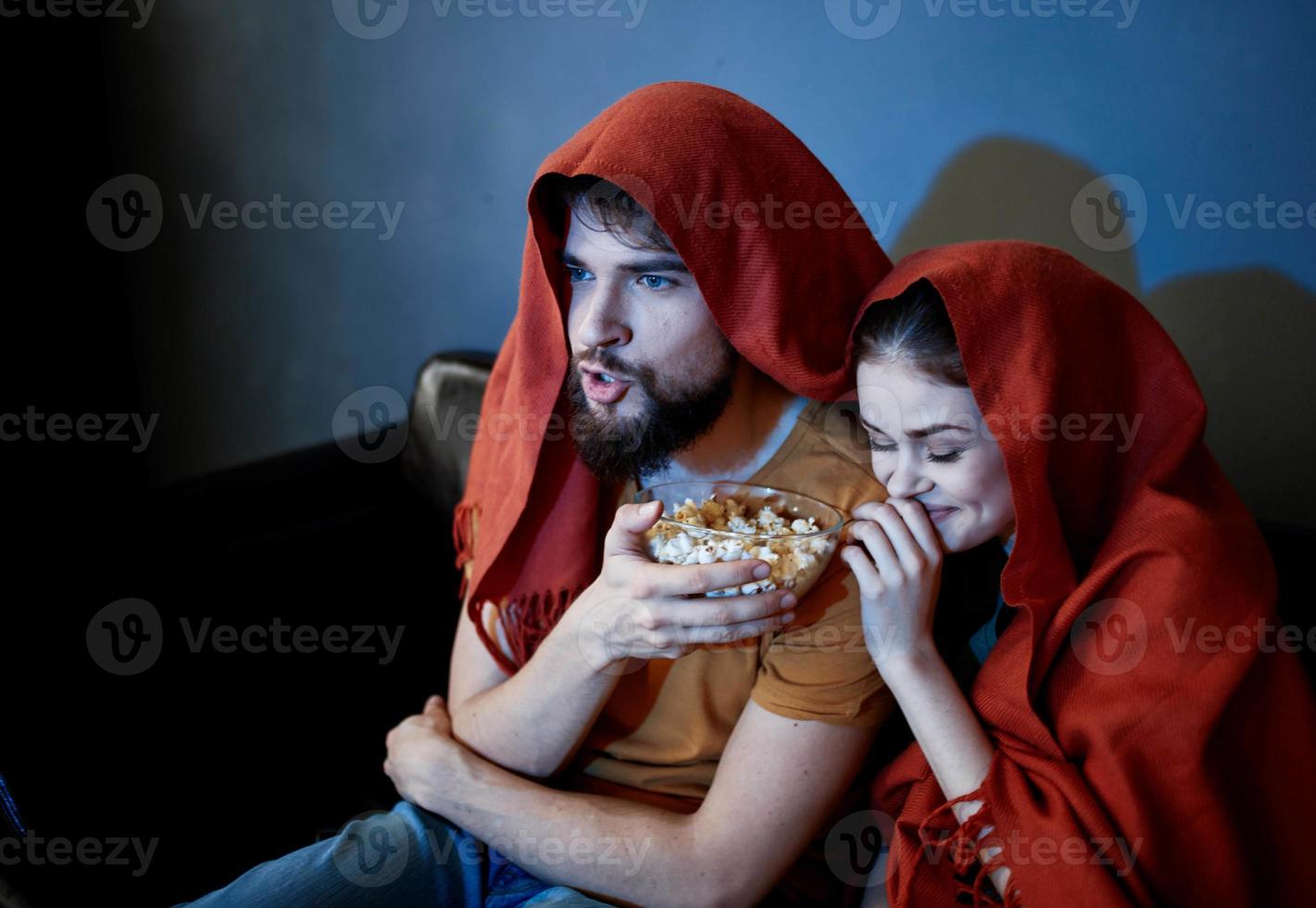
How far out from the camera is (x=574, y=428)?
4.46 ft

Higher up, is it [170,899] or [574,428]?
[574,428]

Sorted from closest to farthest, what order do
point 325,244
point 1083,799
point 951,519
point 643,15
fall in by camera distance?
point 1083,799, point 951,519, point 643,15, point 325,244

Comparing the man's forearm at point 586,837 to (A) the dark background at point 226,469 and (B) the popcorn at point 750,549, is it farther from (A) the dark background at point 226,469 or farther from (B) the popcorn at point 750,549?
(A) the dark background at point 226,469

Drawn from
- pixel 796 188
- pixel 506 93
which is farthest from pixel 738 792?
pixel 506 93

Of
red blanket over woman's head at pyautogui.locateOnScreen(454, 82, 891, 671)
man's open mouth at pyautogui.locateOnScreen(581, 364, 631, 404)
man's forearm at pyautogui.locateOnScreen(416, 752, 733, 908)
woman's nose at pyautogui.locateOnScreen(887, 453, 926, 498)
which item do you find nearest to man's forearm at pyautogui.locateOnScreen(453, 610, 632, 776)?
man's forearm at pyautogui.locateOnScreen(416, 752, 733, 908)

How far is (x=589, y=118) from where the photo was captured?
6.77ft

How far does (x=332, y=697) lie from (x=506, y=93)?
1.26 m

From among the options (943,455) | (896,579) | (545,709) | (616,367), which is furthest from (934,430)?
(545,709)

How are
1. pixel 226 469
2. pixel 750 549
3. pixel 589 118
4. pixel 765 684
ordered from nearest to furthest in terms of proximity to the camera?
pixel 750 549, pixel 765 684, pixel 589 118, pixel 226 469

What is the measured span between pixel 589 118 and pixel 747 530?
1.18m

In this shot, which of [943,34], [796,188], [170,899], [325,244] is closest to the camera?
[796,188]

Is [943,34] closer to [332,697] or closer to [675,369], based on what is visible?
[675,369]

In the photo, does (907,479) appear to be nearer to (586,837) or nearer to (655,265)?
(655,265)

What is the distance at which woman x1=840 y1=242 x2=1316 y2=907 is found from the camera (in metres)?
1.03
